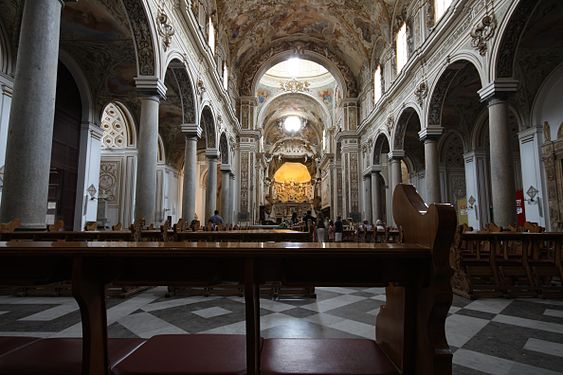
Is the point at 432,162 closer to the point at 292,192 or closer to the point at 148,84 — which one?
the point at 148,84

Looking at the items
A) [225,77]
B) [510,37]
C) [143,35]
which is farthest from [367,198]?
[143,35]

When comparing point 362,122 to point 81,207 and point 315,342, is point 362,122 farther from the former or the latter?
point 315,342

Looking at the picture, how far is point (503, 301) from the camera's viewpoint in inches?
190

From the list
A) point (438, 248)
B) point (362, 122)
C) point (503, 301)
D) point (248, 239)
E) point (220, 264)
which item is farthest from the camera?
point (362, 122)

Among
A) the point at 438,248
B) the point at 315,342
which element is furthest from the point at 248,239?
the point at 438,248

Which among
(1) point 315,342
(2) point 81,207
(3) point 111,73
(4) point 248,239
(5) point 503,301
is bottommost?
(5) point 503,301

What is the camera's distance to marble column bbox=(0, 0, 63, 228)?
4219 millimetres

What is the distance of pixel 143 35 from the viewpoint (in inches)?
305

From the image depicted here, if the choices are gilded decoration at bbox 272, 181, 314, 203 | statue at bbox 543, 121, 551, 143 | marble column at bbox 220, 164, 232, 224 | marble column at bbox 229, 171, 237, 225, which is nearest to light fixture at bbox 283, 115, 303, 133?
gilded decoration at bbox 272, 181, 314, 203

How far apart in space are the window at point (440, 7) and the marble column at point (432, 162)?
142 inches

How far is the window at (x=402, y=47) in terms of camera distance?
1364cm

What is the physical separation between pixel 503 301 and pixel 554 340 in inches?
74.7

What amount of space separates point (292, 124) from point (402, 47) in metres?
25.6

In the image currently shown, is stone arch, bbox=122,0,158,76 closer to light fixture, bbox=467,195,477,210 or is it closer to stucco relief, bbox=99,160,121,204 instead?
stucco relief, bbox=99,160,121,204
